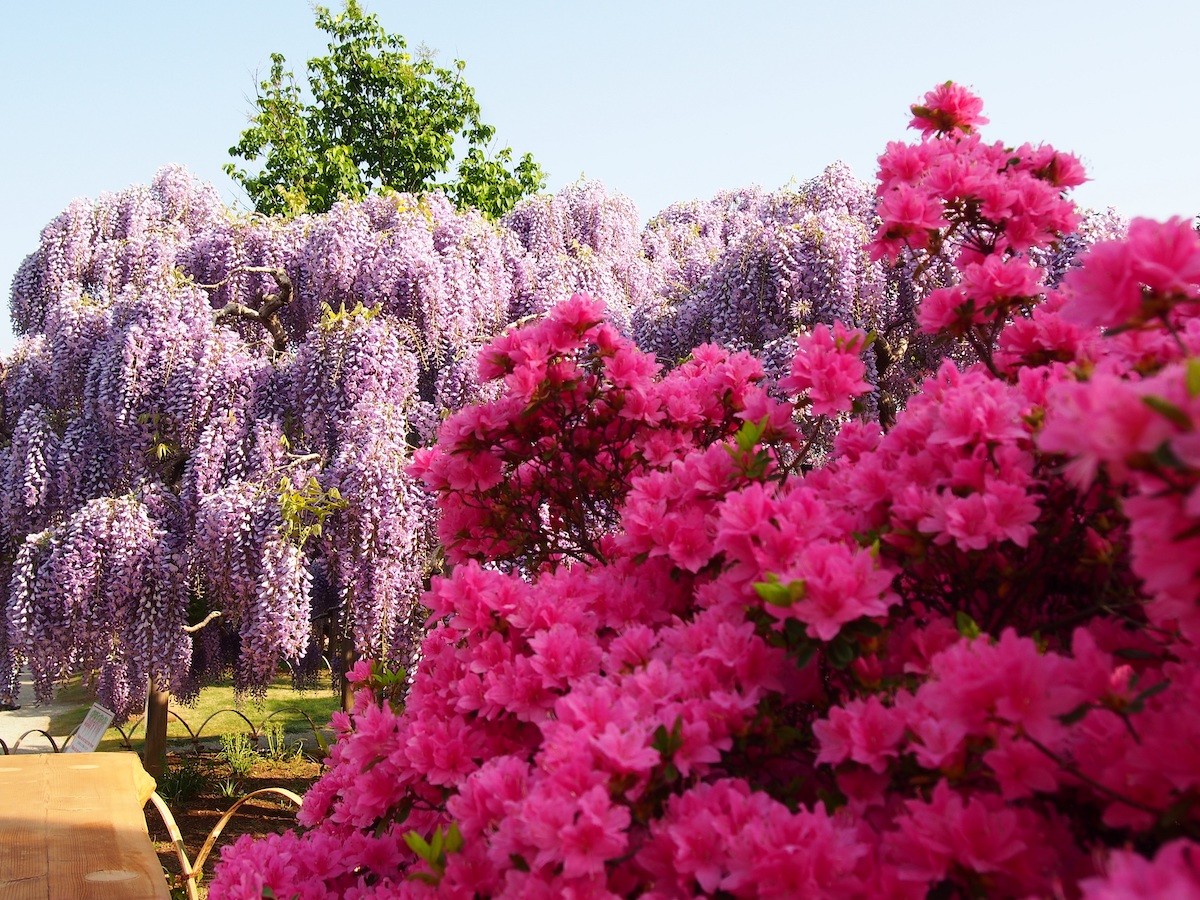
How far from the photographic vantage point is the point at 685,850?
1.26 m

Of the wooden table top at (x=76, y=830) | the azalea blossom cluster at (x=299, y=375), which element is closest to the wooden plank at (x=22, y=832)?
the wooden table top at (x=76, y=830)

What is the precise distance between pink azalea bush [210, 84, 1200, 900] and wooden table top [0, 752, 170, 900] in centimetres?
83

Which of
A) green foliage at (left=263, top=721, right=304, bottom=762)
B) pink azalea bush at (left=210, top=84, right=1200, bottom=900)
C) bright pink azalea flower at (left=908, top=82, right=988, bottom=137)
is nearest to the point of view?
pink azalea bush at (left=210, top=84, right=1200, bottom=900)

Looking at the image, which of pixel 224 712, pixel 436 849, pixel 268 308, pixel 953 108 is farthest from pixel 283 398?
pixel 436 849

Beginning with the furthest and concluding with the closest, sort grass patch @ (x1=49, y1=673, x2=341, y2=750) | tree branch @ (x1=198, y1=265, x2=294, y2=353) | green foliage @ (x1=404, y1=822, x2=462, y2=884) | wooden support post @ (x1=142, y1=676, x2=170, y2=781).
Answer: grass patch @ (x1=49, y1=673, x2=341, y2=750), wooden support post @ (x1=142, y1=676, x2=170, y2=781), tree branch @ (x1=198, y1=265, x2=294, y2=353), green foliage @ (x1=404, y1=822, x2=462, y2=884)

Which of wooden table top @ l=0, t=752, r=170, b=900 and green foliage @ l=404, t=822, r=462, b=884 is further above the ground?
green foliage @ l=404, t=822, r=462, b=884

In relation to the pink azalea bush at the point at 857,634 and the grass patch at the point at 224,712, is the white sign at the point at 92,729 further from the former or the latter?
the grass patch at the point at 224,712

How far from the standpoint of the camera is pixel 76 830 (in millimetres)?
3316

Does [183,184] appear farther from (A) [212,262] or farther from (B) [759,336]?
(B) [759,336]

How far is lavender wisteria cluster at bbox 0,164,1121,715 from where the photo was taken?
6.93m

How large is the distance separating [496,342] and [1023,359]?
4.04 ft

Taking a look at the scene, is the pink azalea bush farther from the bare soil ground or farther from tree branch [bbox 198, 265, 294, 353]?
tree branch [bbox 198, 265, 294, 353]

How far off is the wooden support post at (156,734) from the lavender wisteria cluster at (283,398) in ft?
0.93

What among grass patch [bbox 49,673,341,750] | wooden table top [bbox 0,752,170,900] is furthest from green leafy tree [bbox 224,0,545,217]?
wooden table top [bbox 0,752,170,900]
